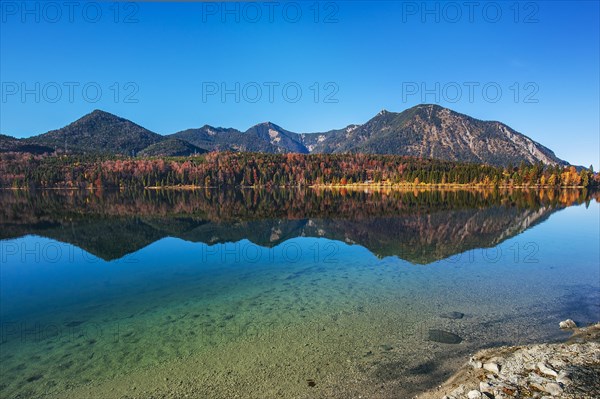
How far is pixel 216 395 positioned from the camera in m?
12.1

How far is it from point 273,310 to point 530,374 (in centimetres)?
1308

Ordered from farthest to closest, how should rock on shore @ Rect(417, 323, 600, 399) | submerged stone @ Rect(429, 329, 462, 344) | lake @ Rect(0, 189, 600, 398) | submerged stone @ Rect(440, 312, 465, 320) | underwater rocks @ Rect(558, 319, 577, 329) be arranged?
submerged stone @ Rect(440, 312, 465, 320) < underwater rocks @ Rect(558, 319, 577, 329) < submerged stone @ Rect(429, 329, 462, 344) < lake @ Rect(0, 189, 600, 398) < rock on shore @ Rect(417, 323, 600, 399)

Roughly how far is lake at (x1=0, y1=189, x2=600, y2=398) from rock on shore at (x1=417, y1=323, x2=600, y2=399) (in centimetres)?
124

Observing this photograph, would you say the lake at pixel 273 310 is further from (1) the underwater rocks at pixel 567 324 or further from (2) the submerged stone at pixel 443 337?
(1) the underwater rocks at pixel 567 324

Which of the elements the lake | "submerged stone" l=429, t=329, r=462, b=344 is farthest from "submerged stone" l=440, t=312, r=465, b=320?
"submerged stone" l=429, t=329, r=462, b=344

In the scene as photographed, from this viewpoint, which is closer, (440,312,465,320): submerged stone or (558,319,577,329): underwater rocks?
(558,319,577,329): underwater rocks

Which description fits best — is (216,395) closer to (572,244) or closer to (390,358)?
(390,358)

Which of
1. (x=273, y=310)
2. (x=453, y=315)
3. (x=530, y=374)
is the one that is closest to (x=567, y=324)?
(x=453, y=315)

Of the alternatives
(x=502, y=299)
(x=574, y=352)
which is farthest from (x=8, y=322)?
(x=502, y=299)

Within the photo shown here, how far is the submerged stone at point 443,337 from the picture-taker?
1600cm

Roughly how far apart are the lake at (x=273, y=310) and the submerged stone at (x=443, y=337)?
13cm

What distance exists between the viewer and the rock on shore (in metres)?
9.87

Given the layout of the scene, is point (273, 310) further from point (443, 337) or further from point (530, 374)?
point (530, 374)

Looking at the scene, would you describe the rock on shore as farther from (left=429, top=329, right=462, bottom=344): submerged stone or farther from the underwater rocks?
→ the underwater rocks
